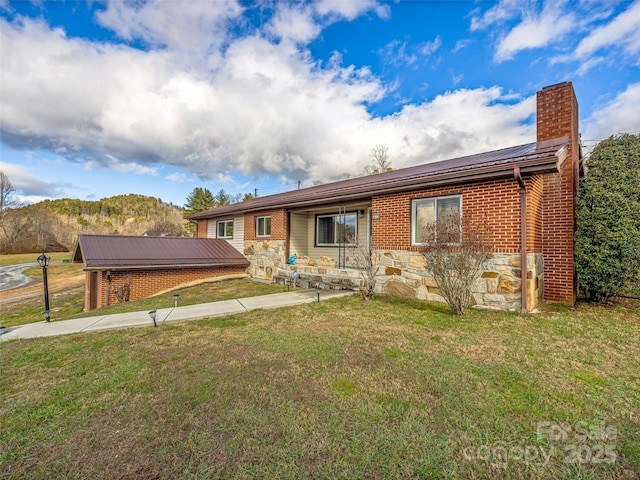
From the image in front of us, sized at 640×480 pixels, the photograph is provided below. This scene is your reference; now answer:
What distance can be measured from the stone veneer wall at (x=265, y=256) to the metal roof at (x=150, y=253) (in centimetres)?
47

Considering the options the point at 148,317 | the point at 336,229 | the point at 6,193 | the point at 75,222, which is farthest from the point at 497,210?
the point at 75,222

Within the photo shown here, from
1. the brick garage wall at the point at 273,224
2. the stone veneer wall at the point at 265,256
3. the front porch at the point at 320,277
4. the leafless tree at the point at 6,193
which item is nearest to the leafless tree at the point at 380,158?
the brick garage wall at the point at 273,224

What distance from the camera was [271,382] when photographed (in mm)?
3000

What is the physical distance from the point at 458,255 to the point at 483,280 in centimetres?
111

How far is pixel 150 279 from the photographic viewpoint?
1056cm

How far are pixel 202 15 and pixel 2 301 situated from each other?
52.8 ft

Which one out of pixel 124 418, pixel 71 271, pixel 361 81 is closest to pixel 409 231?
pixel 124 418

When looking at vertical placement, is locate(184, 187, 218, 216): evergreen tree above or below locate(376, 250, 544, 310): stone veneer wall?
above

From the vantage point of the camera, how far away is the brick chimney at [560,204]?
21.8 ft

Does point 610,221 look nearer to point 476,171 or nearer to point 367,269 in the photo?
point 476,171

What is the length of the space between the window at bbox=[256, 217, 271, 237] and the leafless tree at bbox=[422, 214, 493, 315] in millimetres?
7732

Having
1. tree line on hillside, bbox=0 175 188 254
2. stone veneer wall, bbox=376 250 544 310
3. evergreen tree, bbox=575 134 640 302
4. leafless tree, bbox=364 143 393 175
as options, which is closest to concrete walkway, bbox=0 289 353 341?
stone veneer wall, bbox=376 250 544 310

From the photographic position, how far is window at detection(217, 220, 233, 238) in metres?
14.7

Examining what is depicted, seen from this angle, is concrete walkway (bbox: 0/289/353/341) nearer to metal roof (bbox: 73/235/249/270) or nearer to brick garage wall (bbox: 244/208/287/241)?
brick garage wall (bbox: 244/208/287/241)
